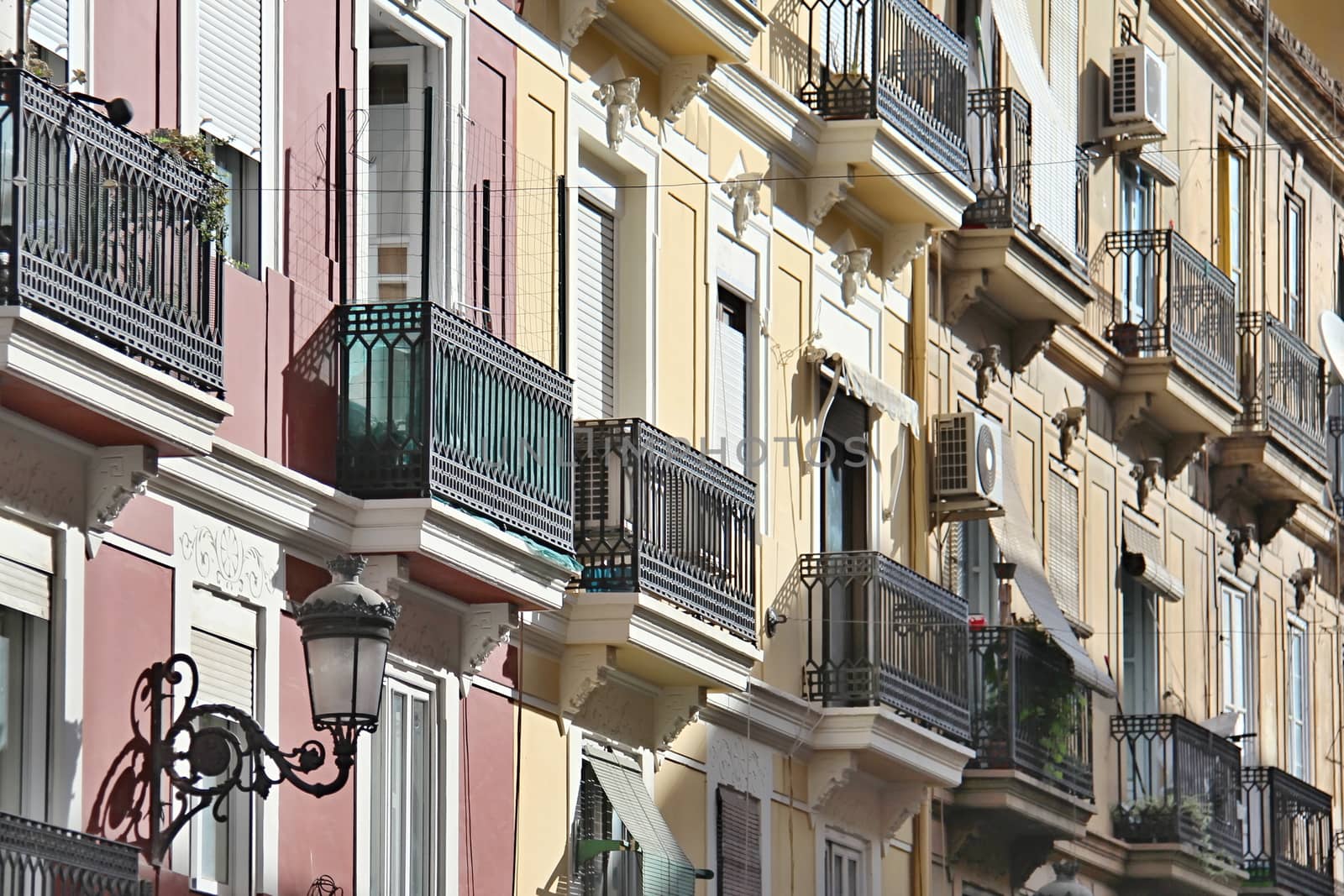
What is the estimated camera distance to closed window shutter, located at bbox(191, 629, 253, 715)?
1600 centimetres

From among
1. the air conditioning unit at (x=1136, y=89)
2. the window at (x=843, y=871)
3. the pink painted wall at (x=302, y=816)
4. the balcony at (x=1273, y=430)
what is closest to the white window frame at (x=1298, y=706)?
the balcony at (x=1273, y=430)

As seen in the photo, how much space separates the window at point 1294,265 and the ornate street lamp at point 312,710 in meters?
20.5

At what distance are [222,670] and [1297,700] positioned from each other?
1973cm

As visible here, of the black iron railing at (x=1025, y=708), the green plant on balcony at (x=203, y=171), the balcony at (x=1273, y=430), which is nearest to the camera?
the green plant on balcony at (x=203, y=171)

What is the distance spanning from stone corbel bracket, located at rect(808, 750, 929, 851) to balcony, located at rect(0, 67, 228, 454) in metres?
8.61

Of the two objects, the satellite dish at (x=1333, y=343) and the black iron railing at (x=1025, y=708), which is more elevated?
the satellite dish at (x=1333, y=343)

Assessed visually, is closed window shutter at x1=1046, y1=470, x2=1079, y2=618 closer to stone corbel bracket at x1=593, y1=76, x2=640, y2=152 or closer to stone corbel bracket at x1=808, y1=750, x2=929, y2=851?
stone corbel bracket at x1=808, y1=750, x2=929, y2=851

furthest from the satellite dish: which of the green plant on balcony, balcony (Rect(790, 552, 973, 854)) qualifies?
the green plant on balcony

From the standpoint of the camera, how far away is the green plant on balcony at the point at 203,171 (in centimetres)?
1521

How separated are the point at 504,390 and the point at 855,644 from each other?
5.75 meters

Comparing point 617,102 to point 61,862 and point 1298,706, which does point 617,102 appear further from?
point 1298,706

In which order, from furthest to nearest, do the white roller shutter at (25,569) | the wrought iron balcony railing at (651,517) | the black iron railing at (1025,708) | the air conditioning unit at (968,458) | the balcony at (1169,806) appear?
the balcony at (1169,806) → the black iron railing at (1025,708) → the air conditioning unit at (968,458) → the wrought iron balcony railing at (651,517) → the white roller shutter at (25,569)

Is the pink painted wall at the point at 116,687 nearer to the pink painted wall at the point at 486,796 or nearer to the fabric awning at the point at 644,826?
the pink painted wall at the point at 486,796

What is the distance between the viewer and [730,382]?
22.4 meters
